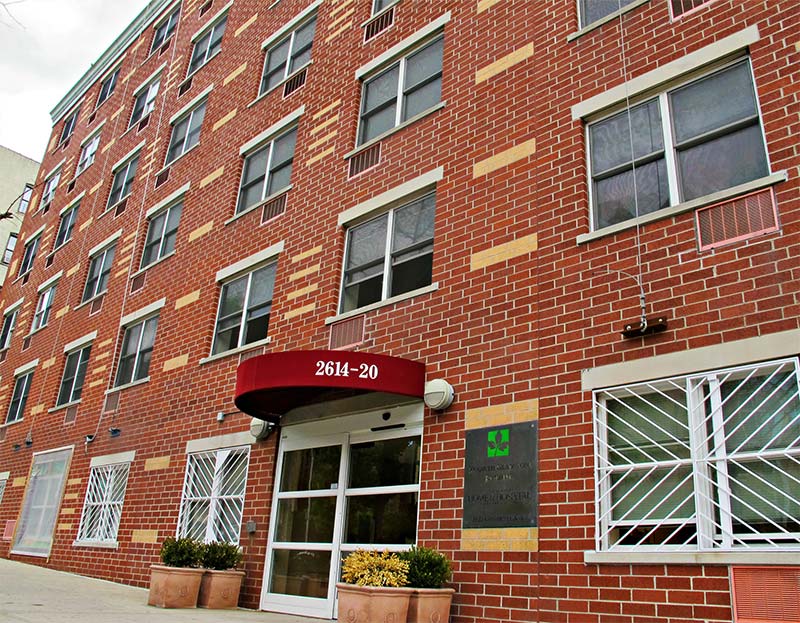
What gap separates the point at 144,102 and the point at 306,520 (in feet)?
60.6

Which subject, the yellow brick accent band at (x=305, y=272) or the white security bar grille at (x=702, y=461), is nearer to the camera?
the white security bar grille at (x=702, y=461)

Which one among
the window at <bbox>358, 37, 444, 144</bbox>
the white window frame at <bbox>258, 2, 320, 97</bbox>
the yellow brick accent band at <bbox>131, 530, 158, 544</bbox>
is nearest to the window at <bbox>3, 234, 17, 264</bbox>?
the white window frame at <bbox>258, 2, 320, 97</bbox>

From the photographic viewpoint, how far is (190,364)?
1552cm

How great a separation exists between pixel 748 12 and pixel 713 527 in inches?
241

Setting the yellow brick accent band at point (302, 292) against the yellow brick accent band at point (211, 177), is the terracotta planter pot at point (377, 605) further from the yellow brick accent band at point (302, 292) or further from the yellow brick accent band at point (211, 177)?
the yellow brick accent band at point (211, 177)

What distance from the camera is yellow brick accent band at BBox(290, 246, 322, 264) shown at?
13.5 meters

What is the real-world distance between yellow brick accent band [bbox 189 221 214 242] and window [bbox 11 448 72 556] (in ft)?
22.1

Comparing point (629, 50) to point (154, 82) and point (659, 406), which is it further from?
point (154, 82)

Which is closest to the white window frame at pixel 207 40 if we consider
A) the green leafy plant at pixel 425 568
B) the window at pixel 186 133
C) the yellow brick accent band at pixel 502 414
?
the window at pixel 186 133

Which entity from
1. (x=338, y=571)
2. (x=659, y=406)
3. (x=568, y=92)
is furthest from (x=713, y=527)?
(x=568, y=92)

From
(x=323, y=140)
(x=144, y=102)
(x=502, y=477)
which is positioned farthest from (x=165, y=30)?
(x=502, y=477)

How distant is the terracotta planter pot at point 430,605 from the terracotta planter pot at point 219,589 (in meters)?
4.37

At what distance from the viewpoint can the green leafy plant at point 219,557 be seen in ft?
37.7

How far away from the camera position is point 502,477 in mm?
8859
